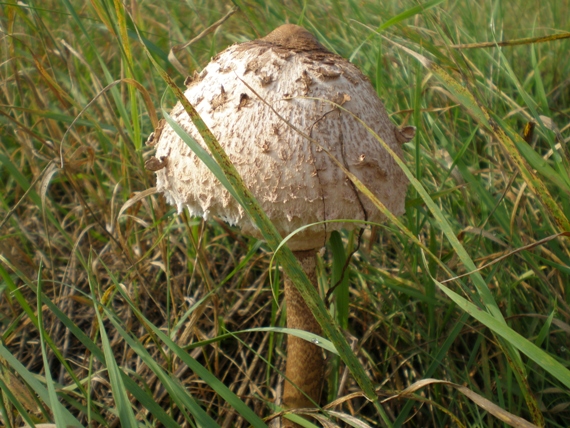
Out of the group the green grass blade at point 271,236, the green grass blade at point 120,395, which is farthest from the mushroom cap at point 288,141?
the green grass blade at point 120,395

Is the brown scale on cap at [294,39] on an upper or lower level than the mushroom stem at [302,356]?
upper

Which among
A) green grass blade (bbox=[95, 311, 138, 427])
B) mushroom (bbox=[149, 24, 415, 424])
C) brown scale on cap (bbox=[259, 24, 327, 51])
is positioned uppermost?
brown scale on cap (bbox=[259, 24, 327, 51])

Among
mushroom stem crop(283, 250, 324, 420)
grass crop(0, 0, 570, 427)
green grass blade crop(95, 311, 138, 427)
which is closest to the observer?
green grass blade crop(95, 311, 138, 427)

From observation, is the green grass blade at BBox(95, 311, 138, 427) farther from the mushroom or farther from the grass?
the mushroom

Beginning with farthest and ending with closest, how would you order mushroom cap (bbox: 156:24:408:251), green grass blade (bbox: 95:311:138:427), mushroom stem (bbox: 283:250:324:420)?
mushroom stem (bbox: 283:250:324:420)
mushroom cap (bbox: 156:24:408:251)
green grass blade (bbox: 95:311:138:427)

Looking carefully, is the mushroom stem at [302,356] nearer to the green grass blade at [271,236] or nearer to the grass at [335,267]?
the grass at [335,267]

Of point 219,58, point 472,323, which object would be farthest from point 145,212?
point 472,323

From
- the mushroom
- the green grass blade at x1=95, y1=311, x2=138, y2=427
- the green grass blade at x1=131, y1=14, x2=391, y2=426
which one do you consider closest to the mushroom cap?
the mushroom
